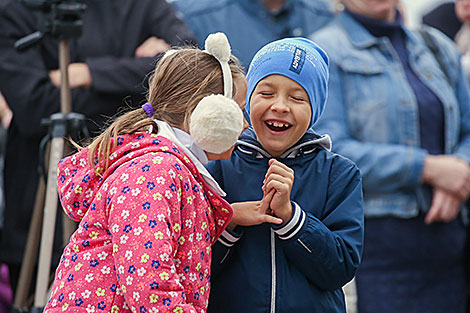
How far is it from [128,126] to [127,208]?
0.98ft

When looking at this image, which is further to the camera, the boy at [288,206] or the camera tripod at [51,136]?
the camera tripod at [51,136]

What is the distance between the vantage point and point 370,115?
3.31m

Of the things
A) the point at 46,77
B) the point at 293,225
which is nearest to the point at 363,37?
the point at 46,77

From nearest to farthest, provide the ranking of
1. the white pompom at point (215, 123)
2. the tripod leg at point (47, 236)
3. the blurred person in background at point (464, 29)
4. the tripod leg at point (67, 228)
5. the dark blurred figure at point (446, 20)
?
the white pompom at point (215, 123) → the tripod leg at point (47, 236) → the tripod leg at point (67, 228) → the blurred person in background at point (464, 29) → the dark blurred figure at point (446, 20)

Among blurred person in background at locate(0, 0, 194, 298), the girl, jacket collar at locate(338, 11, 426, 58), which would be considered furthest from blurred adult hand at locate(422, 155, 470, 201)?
the girl

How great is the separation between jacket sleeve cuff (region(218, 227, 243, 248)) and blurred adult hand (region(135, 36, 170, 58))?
1.33 meters

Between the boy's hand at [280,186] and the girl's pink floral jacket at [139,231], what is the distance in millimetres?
117

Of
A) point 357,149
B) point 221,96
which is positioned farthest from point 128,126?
point 357,149

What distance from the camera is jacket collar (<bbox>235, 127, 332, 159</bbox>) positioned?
207 centimetres

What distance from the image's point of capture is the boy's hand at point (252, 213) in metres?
1.92

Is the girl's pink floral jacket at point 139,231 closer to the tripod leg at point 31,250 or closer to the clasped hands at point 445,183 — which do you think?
the tripod leg at point 31,250

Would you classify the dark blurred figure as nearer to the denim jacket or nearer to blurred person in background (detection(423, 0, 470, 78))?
blurred person in background (detection(423, 0, 470, 78))

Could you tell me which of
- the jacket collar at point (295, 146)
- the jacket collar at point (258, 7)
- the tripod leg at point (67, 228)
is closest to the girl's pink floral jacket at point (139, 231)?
the jacket collar at point (295, 146)

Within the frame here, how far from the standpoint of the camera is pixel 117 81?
3.07 meters
